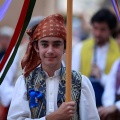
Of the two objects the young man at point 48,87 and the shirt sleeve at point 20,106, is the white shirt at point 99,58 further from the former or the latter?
the shirt sleeve at point 20,106

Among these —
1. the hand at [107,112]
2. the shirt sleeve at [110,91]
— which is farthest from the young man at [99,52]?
the hand at [107,112]

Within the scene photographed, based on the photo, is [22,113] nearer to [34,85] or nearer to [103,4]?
[34,85]

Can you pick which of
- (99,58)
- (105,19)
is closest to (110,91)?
(99,58)

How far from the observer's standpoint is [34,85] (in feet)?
16.3

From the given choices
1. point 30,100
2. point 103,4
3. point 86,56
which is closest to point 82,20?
point 103,4

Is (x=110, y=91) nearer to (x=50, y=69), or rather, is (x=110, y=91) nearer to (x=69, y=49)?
(x=50, y=69)

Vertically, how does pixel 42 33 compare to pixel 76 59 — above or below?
below

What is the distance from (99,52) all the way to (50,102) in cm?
328

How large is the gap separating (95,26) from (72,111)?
335 centimetres

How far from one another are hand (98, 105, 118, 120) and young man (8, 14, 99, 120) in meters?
1.60

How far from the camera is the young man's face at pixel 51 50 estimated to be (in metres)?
4.91

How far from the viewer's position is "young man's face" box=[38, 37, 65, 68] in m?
4.91

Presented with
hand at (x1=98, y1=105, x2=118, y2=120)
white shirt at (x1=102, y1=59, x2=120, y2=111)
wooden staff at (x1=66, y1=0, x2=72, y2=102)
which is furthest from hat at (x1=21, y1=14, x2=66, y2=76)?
white shirt at (x1=102, y1=59, x2=120, y2=111)

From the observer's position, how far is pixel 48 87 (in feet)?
16.4
